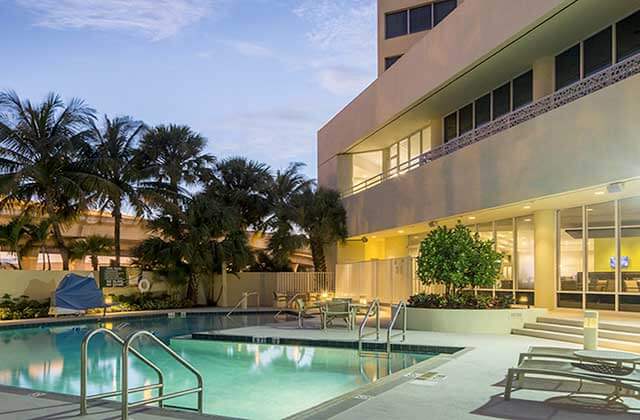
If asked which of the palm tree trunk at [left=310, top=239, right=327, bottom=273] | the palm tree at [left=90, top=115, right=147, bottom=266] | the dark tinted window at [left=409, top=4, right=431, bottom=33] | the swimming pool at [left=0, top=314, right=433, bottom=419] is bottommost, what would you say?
the swimming pool at [left=0, top=314, right=433, bottom=419]

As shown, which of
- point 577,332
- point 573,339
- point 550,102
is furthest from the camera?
point 550,102

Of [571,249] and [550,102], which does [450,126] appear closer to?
[571,249]

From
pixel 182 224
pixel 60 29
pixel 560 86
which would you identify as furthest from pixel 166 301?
pixel 560 86

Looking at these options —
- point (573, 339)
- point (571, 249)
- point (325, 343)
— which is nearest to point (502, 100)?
point (571, 249)

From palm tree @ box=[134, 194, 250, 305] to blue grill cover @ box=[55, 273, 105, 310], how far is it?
3.86 m

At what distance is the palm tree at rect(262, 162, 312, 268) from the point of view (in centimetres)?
2769

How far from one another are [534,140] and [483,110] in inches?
230

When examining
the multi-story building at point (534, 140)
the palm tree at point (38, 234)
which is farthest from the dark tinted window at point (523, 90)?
the palm tree at point (38, 234)

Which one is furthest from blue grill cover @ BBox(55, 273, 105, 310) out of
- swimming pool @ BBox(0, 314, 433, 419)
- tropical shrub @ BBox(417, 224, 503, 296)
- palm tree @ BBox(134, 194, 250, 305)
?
tropical shrub @ BBox(417, 224, 503, 296)

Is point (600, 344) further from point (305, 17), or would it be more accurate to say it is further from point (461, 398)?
point (305, 17)

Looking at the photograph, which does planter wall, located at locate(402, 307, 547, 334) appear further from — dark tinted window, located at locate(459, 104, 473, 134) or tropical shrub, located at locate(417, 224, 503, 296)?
dark tinted window, located at locate(459, 104, 473, 134)

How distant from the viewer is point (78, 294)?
2261 cm

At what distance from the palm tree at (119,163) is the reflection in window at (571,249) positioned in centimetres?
1693

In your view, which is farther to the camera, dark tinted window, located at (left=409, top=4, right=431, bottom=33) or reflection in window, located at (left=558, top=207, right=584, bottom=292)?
dark tinted window, located at (left=409, top=4, right=431, bottom=33)
